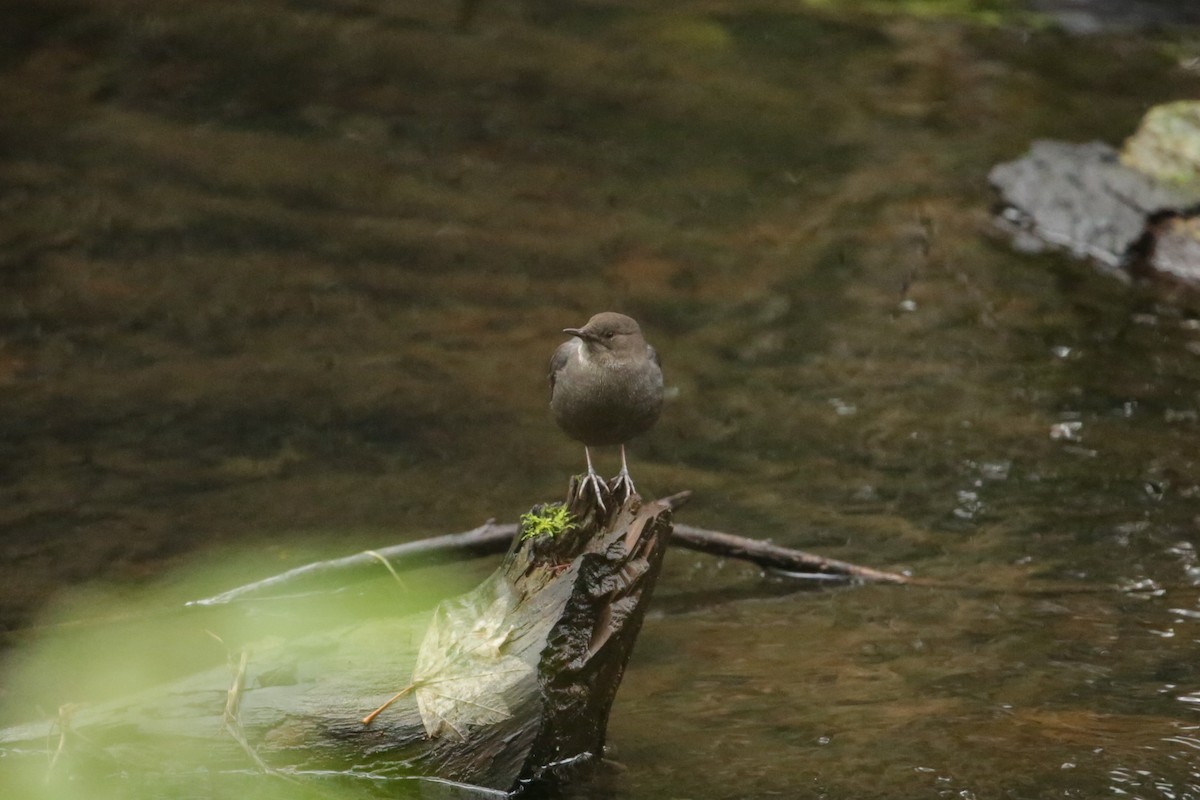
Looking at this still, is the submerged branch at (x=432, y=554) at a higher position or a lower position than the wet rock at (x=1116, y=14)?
lower

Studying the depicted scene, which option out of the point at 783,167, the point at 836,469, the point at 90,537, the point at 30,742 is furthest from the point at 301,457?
the point at 783,167

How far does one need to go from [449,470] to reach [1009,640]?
119 inches

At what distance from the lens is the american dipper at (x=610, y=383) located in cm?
505

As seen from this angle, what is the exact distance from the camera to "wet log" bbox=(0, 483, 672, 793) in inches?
175

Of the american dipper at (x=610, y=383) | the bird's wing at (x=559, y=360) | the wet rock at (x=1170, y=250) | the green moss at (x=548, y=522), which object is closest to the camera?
the green moss at (x=548, y=522)

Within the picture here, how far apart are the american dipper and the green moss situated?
1.39 feet

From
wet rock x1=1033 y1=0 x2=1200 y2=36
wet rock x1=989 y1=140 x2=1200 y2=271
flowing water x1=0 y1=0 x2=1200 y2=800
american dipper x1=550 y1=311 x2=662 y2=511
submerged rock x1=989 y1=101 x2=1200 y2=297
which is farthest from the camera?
wet rock x1=1033 y1=0 x2=1200 y2=36

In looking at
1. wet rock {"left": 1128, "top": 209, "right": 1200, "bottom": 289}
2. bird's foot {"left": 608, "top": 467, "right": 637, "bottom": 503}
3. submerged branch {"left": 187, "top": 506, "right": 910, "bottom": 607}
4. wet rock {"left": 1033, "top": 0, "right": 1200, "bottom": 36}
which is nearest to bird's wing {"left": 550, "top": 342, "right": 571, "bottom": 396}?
bird's foot {"left": 608, "top": 467, "right": 637, "bottom": 503}

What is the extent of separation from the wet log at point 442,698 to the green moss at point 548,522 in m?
0.01

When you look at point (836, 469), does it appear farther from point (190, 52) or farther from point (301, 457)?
point (190, 52)

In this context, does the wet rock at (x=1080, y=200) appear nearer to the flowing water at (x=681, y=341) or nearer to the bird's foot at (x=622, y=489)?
the flowing water at (x=681, y=341)

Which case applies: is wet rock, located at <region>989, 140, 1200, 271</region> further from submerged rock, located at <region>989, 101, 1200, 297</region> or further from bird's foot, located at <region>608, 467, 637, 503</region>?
bird's foot, located at <region>608, 467, 637, 503</region>

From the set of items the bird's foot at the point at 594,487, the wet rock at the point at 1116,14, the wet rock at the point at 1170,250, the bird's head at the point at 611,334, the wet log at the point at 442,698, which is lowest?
the wet rock at the point at 1170,250

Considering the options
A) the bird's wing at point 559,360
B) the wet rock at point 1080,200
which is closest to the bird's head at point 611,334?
the bird's wing at point 559,360
